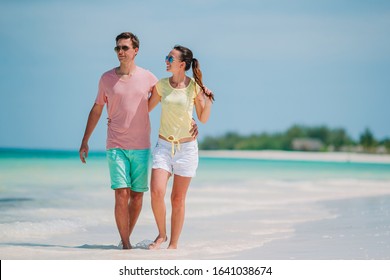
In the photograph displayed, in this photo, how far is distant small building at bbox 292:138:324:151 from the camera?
3139 cm

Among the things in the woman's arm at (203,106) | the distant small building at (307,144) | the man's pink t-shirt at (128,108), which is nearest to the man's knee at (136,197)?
the man's pink t-shirt at (128,108)

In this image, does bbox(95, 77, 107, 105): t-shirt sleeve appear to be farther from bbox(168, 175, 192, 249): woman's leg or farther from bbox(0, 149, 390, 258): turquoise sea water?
bbox(0, 149, 390, 258): turquoise sea water

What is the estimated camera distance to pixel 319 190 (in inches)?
430

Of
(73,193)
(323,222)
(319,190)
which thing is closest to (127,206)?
(323,222)

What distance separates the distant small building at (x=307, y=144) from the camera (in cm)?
3139

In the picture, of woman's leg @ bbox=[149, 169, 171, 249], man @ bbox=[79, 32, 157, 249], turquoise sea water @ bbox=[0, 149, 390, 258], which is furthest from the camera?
turquoise sea water @ bbox=[0, 149, 390, 258]

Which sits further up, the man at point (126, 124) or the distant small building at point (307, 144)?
the man at point (126, 124)

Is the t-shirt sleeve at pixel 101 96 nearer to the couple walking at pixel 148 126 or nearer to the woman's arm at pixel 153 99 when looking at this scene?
the couple walking at pixel 148 126

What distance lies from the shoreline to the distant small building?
35.2 inches

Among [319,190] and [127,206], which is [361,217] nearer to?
[127,206]

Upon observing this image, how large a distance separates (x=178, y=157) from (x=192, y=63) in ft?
1.87

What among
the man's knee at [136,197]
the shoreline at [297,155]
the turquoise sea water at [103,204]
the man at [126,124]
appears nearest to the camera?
the man at [126,124]


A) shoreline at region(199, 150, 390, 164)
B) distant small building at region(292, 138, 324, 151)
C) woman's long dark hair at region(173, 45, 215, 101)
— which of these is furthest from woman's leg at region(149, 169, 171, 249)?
distant small building at region(292, 138, 324, 151)
